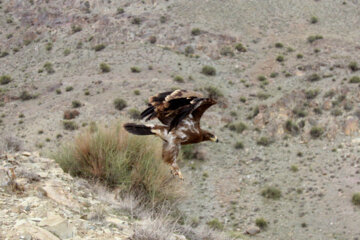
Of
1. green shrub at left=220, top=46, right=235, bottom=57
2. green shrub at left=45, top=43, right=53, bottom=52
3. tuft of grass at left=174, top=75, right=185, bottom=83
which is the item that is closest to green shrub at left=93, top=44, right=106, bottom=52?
green shrub at left=45, top=43, right=53, bottom=52

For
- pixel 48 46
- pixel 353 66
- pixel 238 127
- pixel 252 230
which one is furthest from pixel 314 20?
pixel 252 230

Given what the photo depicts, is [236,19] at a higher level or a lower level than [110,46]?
higher

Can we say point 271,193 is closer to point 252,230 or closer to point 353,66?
point 252,230

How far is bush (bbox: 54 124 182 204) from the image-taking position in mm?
7332

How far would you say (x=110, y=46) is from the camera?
37.2 meters

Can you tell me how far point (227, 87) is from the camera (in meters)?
31.2

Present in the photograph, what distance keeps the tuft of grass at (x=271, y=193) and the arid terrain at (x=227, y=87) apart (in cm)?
5

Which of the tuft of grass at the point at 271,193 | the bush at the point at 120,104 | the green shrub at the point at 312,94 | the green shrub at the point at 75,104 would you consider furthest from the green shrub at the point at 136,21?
the tuft of grass at the point at 271,193

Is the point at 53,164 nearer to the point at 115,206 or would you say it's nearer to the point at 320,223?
the point at 115,206

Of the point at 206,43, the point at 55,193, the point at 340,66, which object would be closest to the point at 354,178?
the point at 340,66

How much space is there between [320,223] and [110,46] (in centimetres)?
2613

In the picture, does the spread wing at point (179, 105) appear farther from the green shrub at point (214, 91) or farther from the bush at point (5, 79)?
the bush at point (5, 79)

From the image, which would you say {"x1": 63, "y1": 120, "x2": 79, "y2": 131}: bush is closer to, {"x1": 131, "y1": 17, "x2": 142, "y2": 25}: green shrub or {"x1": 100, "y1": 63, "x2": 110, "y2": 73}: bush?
{"x1": 100, "y1": 63, "x2": 110, "y2": 73}: bush

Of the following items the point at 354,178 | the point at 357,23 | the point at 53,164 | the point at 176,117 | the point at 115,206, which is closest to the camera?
the point at 176,117
